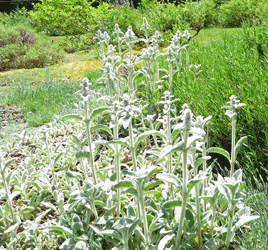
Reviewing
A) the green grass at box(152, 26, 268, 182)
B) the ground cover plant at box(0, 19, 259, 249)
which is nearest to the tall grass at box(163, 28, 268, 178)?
the green grass at box(152, 26, 268, 182)

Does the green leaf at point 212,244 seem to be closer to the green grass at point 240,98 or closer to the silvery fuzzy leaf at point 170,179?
the silvery fuzzy leaf at point 170,179

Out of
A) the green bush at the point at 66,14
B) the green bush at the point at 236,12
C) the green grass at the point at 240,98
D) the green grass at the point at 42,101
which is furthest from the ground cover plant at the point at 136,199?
the green bush at the point at 236,12

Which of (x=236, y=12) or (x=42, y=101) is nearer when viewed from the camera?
(x=42, y=101)

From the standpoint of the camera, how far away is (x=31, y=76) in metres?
7.41

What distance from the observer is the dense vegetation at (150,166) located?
1.28 metres

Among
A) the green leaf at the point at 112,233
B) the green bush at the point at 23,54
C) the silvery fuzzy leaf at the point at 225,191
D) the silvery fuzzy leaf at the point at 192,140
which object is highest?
the silvery fuzzy leaf at the point at 192,140

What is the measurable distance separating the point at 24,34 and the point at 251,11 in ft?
29.4

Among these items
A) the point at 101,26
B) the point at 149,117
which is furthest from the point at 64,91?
the point at 101,26

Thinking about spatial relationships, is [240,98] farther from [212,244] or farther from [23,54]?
[23,54]

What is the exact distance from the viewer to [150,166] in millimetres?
1619

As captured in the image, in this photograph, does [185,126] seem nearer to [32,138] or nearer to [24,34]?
[32,138]

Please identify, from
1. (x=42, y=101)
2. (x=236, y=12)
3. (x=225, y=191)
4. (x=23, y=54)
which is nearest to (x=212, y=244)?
(x=225, y=191)

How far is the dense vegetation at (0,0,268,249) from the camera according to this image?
128cm

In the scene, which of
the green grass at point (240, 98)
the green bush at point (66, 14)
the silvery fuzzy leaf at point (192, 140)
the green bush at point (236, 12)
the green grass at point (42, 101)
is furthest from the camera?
the green bush at point (236, 12)
